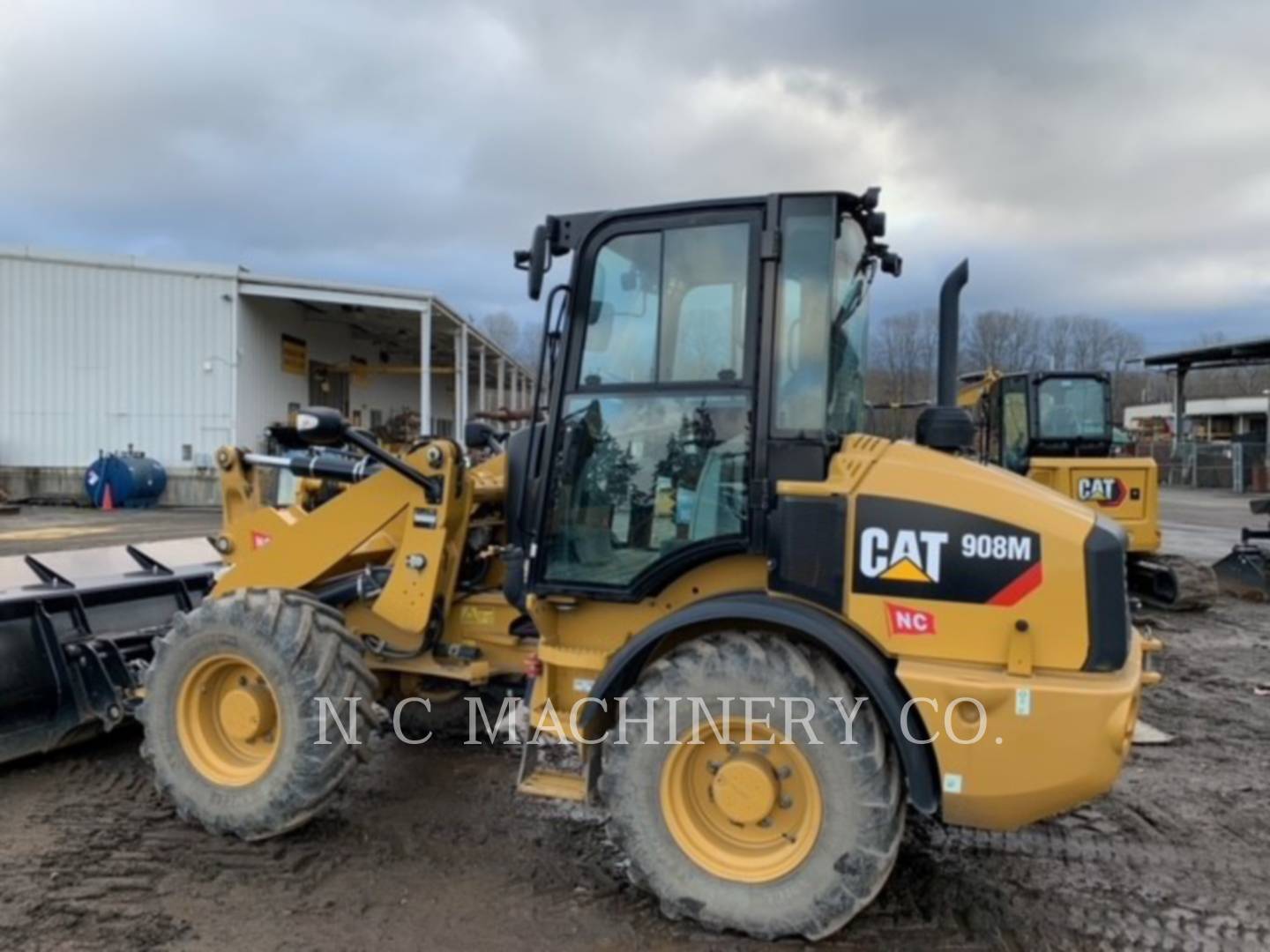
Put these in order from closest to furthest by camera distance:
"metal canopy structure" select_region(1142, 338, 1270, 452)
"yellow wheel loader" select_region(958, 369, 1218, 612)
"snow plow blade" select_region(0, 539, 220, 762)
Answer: "snow plow blade" select_region(0, 539, 220, 762) → "yellow wheel loader" select_region(958, 369, 1218, 612) → "metal canopy structure" select_region(1142, 338, 1270, 452)

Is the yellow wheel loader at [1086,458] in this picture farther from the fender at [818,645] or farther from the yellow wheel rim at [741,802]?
the yellow wheel rim at [741,802]

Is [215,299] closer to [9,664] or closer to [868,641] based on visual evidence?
[9,664]

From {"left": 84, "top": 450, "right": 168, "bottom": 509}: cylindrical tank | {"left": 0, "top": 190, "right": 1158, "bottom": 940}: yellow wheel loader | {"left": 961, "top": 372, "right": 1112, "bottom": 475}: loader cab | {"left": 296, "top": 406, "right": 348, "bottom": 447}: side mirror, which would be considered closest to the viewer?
{"left": 0, "top": 190, "right": 1158, "bottom": 940}: yellow wheel loader

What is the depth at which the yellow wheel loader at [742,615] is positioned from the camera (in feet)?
9.94

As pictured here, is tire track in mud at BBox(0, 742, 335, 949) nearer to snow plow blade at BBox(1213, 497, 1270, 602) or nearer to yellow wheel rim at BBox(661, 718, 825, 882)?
yellow wheel rim at BBox(661, 718, 825, 882)

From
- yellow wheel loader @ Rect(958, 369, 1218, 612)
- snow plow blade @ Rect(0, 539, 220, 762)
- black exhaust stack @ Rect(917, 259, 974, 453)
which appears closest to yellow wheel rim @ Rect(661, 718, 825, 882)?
black exhaust stack @ Rect(917, 259, 974, 453)

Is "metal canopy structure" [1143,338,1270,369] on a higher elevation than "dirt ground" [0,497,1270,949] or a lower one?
higher

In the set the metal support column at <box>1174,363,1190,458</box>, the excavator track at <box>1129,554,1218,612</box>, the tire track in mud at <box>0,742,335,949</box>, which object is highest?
the metal support column at <box>1174,363,1190,458</box>

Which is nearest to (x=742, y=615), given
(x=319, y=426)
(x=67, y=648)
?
(x=319, y=426)

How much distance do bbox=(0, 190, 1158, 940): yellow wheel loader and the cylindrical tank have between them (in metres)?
18.1

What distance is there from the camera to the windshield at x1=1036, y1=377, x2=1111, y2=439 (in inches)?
451

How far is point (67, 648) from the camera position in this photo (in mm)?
4609

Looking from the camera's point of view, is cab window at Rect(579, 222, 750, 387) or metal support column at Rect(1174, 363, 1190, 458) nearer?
cab window at Rect(579, 222, 750, 387)

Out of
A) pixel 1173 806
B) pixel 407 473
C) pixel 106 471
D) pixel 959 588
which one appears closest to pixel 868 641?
pixel 959 588
